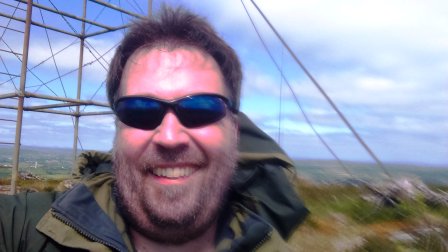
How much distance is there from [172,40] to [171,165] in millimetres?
649

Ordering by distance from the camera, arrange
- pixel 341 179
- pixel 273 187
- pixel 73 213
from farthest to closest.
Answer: pixel 341 179
pixel 273 187
pixel 73 213

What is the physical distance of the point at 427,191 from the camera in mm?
2881

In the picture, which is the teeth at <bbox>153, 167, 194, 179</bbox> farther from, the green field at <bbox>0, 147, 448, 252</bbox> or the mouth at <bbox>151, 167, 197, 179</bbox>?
the green field at <bbox>0, 147, 448, 252</bbox>

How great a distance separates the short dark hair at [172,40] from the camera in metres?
2.10

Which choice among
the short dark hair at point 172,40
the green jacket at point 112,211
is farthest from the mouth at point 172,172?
the short dark hair at point 172,40

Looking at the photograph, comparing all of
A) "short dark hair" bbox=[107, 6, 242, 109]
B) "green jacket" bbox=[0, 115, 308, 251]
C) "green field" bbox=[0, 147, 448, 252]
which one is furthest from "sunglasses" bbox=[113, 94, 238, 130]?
"green field" bbox=[0, 147, 448, 252]

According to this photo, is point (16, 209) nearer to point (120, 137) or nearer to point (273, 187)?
point (120, 137)

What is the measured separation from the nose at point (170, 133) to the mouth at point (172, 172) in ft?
0.35

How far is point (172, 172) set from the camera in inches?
72.7

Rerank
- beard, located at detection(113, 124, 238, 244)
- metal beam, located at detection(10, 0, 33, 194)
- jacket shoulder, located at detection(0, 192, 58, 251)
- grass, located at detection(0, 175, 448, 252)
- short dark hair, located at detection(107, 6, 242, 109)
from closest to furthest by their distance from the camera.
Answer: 1. jacket shoulder, located at detection(0, 192, 58, 251)
2. beard, located at detection(113, 124, 238, 244)
3. short dark hair, located at detection(107, 6, 242, 109)
4. grass, located at detection(0, 175, 448, 252)
5. metal beam, located at detection(10, 0, 33, 194)

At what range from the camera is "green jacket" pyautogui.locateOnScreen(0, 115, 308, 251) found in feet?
5.65

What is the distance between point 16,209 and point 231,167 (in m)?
0.95

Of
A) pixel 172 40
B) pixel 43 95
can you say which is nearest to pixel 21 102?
pixel 43 95

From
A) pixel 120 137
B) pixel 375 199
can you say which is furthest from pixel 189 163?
pixel 375 199
